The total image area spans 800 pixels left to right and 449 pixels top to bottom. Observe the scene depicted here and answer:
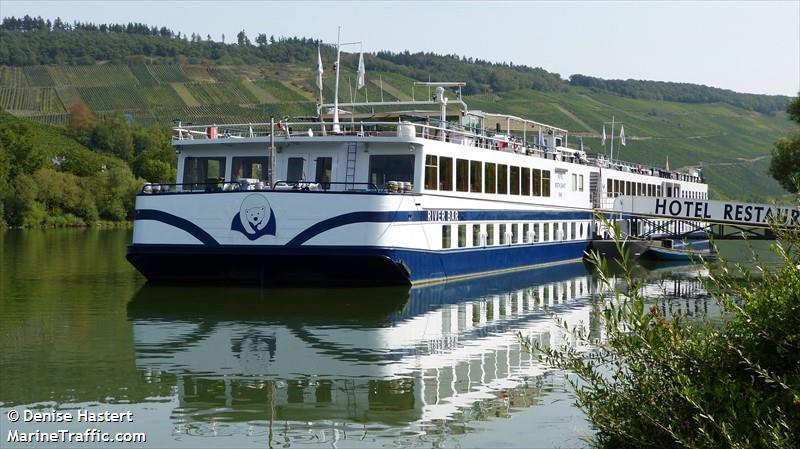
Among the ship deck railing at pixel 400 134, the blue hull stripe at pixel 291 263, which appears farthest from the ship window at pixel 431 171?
the blue hull stripe at pixel 291 263

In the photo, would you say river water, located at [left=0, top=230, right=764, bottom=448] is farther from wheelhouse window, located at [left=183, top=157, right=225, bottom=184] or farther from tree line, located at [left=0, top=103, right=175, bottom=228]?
tree line, located at [left=0, top=103, right=175, bottom=228]

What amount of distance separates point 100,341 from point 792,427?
472 inches

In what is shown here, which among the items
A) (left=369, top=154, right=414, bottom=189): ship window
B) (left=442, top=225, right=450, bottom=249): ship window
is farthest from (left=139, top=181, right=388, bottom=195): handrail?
(left=442, top=225, right=450, bottom=249): ship window

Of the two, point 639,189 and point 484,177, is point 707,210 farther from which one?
point 639,189

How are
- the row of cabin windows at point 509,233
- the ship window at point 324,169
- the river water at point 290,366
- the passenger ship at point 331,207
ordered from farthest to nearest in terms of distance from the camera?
the row of cabin windows at point 509,233, the ship window at point 324,169, the passenger ship at point 331,207, the river water at point 290,366

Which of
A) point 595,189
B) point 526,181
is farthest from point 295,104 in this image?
point 526,181

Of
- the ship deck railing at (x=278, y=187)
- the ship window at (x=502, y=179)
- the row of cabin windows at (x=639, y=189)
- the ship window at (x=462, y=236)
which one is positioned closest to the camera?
the ship deck railing at (x=278, y=187)

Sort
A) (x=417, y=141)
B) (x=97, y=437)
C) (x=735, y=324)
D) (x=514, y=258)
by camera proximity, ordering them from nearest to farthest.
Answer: (x=735, y=324)
(x=97, y=437)
(x=417, y=141)
(x=514, y=258)

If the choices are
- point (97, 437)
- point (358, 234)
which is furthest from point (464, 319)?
point (97, 437)

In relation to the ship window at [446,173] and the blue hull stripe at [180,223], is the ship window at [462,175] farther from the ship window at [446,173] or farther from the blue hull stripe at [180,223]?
the blue hull stripe at [180,223]

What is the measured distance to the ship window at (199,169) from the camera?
89.9ft

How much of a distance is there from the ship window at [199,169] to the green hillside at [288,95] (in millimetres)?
87805

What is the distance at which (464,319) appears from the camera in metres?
20.8

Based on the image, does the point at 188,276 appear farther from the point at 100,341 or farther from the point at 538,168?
the point at 538,168
